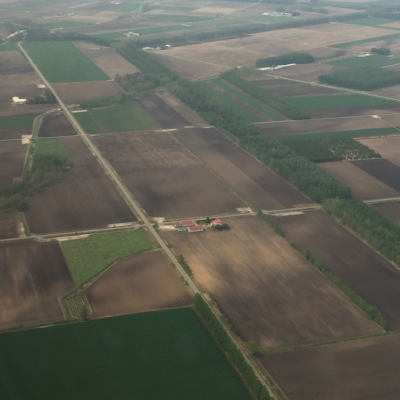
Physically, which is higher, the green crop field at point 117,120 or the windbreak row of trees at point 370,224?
the green crop field at point 117,120

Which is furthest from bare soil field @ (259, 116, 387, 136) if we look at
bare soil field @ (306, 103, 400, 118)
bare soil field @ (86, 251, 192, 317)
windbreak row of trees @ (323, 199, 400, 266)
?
bare soil field @ (86, 251, 192, 317)

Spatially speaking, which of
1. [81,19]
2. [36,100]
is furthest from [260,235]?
[81,19]

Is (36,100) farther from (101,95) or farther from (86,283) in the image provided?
(86,283)

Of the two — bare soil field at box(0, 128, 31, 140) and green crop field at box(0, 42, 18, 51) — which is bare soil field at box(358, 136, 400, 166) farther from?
green crop field at box(0, 42, 18, 51)

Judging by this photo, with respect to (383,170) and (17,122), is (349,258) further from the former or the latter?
(17,122)

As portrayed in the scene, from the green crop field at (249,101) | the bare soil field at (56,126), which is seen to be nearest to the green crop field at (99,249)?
the bare soil field at (56,126)

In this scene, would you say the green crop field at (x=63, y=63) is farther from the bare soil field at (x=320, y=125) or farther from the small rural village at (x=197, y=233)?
the bare soil field at (x=320, y=125)
